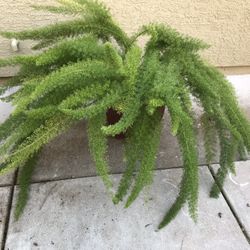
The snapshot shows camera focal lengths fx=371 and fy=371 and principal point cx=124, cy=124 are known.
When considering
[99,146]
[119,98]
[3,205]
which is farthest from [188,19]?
[3,205]

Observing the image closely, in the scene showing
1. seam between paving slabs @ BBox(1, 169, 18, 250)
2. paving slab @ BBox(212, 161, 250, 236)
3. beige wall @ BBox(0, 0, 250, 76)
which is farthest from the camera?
beige wall @ BBox(0, 0, 250, 76)

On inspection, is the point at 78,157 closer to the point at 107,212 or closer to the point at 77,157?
the point at 77,157

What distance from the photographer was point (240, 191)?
2.29m

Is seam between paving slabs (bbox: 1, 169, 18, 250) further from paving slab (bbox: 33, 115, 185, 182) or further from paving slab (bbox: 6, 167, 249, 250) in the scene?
paving slab (bbox: 33, 115, 185, 182)

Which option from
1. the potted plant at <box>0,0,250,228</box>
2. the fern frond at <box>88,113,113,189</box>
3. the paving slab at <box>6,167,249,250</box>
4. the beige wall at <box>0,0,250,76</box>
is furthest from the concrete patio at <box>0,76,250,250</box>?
the beige wall at <box>0,0,250,76</box>

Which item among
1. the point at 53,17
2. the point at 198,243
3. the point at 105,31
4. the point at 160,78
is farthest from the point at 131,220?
the point at 53,17

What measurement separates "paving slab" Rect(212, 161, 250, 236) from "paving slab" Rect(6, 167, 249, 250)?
0.06m

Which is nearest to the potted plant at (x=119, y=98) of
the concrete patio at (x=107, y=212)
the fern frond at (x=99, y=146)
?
the fern frond at (x=99, y=146)

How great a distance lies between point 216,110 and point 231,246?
2.39 ft

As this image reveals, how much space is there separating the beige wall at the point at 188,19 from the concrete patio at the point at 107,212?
0.99 m

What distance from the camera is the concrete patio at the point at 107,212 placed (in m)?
1.96

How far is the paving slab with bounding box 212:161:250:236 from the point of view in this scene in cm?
215

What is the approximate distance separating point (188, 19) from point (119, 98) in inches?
55.7

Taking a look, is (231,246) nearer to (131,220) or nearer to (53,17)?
(131,220)
